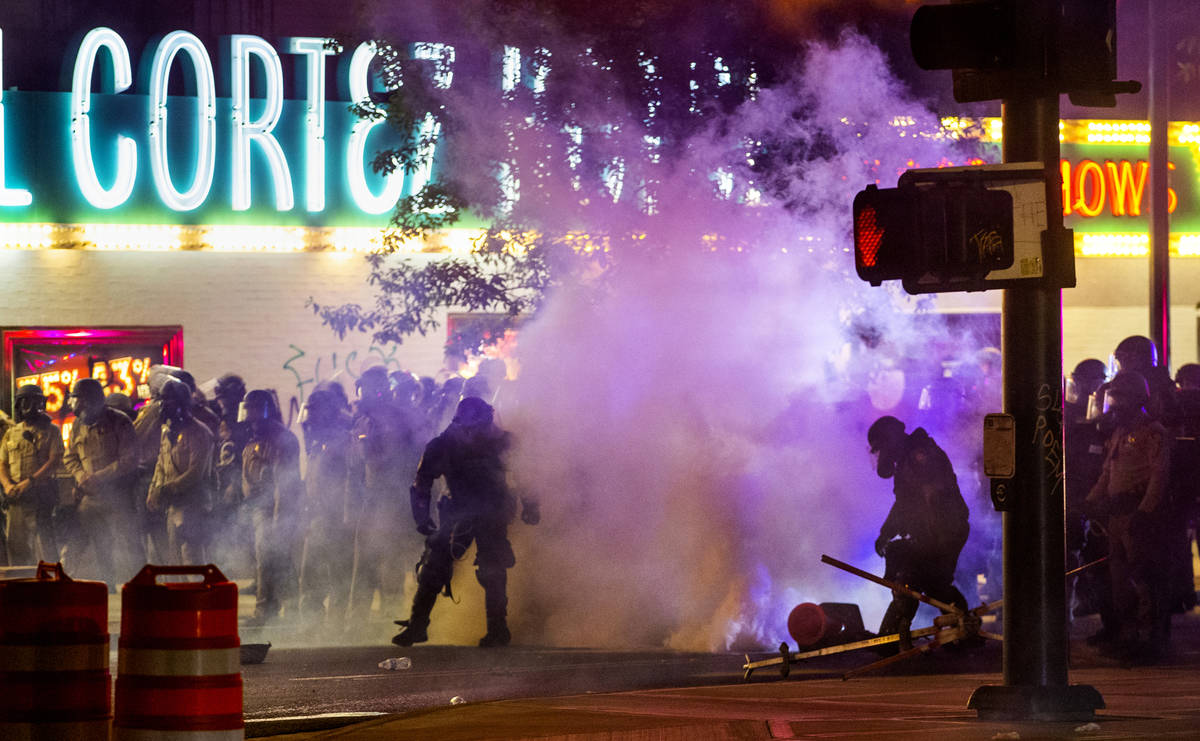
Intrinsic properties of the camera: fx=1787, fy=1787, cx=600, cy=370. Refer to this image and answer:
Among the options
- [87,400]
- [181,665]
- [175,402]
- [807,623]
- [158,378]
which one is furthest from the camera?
[158,378]

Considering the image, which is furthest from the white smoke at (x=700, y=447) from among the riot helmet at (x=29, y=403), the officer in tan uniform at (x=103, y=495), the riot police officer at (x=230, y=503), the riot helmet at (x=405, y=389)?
the riot helmet at (x=29, y=403)

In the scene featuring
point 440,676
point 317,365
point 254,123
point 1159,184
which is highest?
point 254,123

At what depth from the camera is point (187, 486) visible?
12.6m

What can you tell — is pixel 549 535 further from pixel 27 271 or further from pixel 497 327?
pixel 27 271

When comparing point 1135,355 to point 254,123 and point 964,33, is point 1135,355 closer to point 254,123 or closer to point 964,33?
point 964,33

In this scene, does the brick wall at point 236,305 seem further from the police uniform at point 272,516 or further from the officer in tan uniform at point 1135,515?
the officer in tan uniform at point 1135,515

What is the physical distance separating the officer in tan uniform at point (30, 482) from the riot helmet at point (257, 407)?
5.17ft

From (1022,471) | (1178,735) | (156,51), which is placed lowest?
(1178,735)

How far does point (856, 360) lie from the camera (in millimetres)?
11391

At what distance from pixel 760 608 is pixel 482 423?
2.01 meters

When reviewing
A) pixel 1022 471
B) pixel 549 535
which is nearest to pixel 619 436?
pixel 549 535

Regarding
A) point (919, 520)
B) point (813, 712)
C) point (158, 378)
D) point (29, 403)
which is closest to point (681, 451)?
point (919, 520)

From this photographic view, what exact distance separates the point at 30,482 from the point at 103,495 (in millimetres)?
573

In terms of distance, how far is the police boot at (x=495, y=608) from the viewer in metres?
10.7
